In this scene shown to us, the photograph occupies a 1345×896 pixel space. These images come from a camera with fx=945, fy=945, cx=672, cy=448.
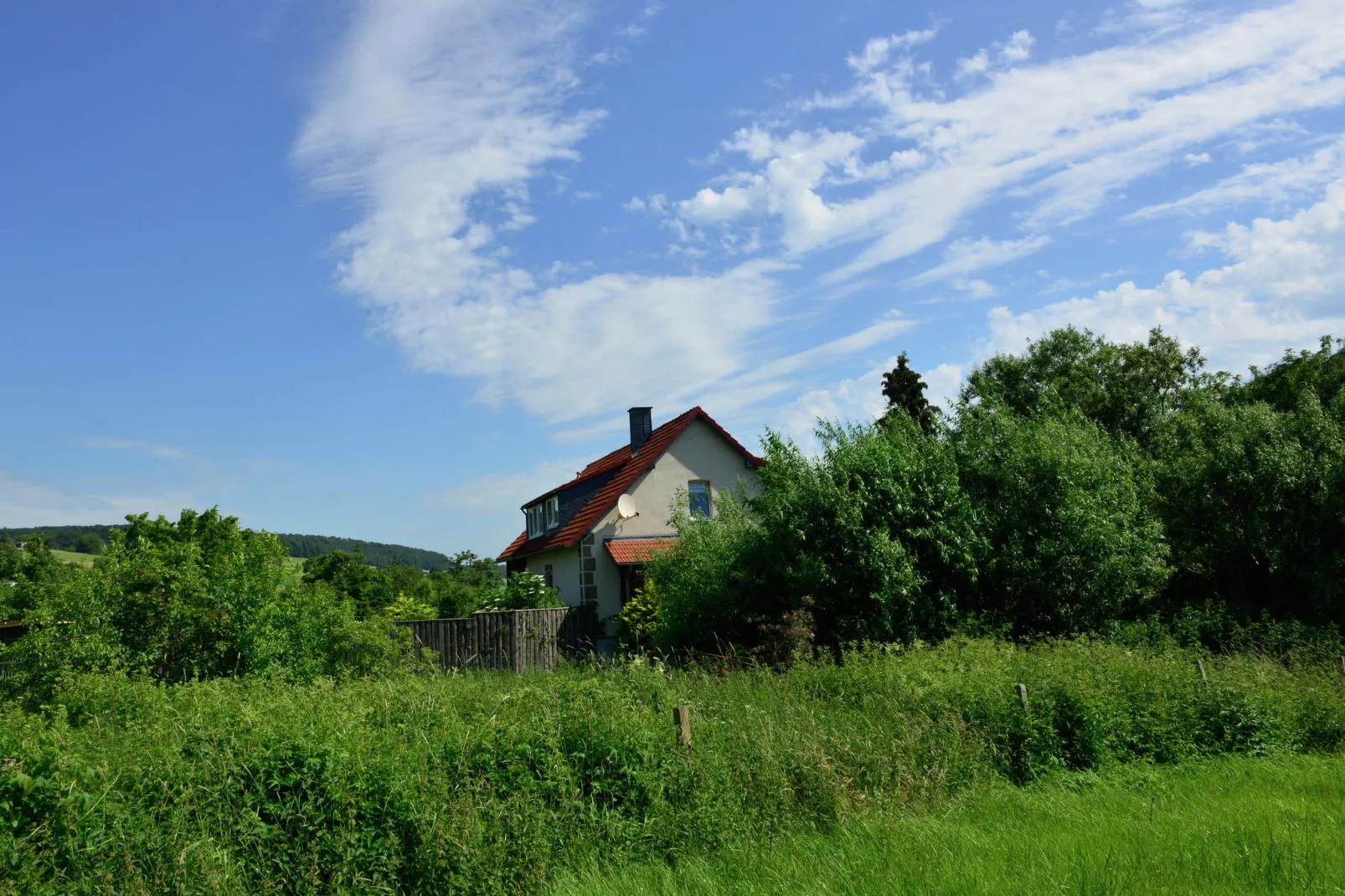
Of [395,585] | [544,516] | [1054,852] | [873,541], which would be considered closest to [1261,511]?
[873,541]

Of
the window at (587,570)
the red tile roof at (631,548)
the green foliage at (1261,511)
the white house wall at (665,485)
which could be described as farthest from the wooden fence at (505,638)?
the green foliage at (1261,511)

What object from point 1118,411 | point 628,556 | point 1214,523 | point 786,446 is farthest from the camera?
point 1118,411

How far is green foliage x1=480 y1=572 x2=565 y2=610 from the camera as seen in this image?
28062 millimetres

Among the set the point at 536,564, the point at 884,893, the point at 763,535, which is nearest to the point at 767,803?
the point at 884,893

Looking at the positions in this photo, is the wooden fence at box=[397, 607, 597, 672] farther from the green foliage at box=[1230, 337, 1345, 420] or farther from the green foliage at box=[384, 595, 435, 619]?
the green foliage at box=[1230, 337, 1345, 420]

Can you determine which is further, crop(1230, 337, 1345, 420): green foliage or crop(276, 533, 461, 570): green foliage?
crop(276, 533, 461, 570): green foliage

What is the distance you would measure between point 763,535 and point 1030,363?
29.0 meters

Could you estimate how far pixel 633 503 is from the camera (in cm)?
3033

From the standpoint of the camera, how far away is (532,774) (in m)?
7.10

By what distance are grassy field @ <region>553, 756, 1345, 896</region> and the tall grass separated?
0.39 metres

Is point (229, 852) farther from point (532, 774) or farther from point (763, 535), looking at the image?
point (763, 535)

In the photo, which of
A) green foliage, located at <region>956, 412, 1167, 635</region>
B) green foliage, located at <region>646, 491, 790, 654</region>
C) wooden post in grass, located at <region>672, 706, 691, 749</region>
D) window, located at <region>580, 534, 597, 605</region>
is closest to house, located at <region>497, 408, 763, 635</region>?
window, located at <region>580, 534, 597, 605</region>

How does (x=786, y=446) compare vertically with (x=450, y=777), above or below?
above

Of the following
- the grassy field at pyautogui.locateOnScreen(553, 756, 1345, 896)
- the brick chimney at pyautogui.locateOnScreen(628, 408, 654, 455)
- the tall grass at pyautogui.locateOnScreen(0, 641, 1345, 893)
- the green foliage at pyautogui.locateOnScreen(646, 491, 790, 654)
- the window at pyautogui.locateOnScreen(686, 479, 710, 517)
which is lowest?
the grassy field at pyautogui.locateOnScreen(553, 756, 1345, 896)
